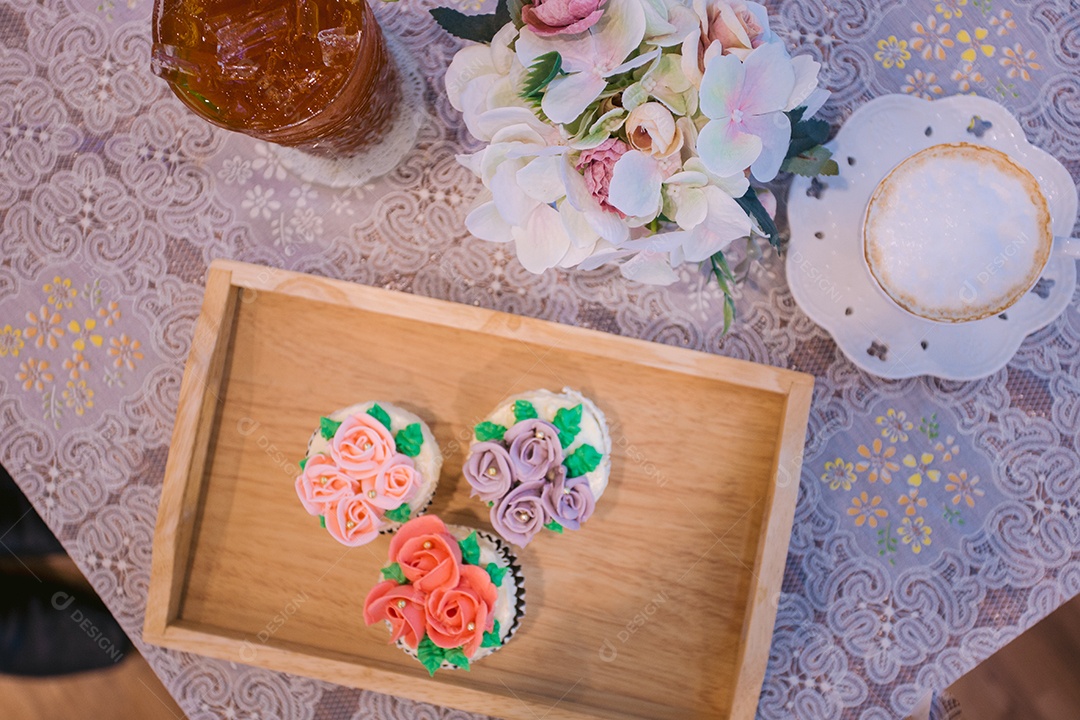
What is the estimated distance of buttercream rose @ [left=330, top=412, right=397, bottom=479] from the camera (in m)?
0.96

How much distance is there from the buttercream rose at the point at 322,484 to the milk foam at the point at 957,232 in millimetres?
763

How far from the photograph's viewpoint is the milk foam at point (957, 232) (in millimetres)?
958

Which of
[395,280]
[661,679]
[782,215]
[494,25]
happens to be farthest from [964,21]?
[661,679]

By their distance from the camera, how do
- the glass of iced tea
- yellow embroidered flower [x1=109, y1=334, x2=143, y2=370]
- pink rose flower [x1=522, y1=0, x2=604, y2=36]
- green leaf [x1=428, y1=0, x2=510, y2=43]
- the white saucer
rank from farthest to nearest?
yellow embroidered flower [x1=109, y1=334, x2=143, y2=370]
the white saucer
the glass of iced tea
green leaf [x1=428, y1=0, x2=510, y2=43]
pink rose flower [x1=522, y1=0, x2=604, y2=36]

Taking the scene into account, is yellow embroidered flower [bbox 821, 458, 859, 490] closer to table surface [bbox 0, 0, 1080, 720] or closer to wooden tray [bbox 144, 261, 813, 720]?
table surface [bbox 0, 0, 1080, 720]

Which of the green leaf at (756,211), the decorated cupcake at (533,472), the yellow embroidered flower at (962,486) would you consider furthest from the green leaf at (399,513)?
the yellow embroidered flower at (962,486)

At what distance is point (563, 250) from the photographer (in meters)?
0.64

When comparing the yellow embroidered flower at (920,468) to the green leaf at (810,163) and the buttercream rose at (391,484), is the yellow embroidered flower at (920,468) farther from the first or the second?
the buttercream rose at (391,484)

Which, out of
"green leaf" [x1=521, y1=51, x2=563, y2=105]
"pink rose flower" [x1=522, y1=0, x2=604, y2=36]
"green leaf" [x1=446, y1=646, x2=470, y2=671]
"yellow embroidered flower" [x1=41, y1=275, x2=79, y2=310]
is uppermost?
"pink rose flower" [x1=522, y1=0, x2=604, y2=36]

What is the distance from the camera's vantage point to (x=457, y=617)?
92 centimetres

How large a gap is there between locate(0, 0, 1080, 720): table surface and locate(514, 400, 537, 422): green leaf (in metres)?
0.19

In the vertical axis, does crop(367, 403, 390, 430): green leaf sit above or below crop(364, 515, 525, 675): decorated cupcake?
above

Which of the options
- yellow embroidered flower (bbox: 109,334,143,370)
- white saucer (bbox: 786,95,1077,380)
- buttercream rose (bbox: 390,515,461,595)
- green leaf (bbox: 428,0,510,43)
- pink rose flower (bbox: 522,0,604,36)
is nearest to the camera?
pink rose flower (bbox: 522,0,604,36)

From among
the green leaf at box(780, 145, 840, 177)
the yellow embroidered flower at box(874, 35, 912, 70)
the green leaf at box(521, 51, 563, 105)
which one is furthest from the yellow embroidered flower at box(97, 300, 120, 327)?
the yellow embroidered flower at box(874, 35, 912, 70)
